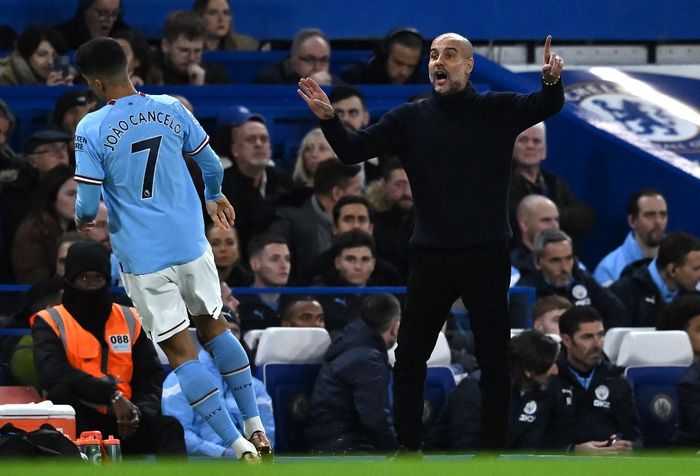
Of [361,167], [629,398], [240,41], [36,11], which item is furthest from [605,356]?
[36,11]

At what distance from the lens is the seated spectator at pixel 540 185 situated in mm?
14023

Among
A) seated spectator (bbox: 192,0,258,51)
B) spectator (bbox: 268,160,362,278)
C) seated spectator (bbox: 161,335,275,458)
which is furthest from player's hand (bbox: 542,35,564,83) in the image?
seated spectator (bbox: 192,0,258,51)

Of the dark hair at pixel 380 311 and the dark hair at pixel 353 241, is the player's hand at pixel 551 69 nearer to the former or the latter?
the dark hair at pixel 380 311

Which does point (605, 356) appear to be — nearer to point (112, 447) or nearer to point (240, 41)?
point (112, 447)

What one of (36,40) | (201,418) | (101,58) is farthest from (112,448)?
(36,40)

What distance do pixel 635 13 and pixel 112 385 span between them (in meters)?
9.58

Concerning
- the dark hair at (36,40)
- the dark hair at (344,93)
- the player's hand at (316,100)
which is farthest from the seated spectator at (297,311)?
the dark hair at (36,40)

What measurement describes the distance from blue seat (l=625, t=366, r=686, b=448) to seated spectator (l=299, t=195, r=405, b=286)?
67.4 inches

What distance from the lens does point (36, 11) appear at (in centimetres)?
1652

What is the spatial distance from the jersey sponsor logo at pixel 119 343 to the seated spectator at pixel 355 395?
1.29 m

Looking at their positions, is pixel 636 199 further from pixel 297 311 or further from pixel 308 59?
pixel 297 311

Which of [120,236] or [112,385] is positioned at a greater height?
[120,236]

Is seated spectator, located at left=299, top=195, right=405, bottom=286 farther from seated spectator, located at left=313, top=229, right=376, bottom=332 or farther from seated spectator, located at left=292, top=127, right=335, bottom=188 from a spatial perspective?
seated spectator, located at left=292, top=127, right=335, bottom=188

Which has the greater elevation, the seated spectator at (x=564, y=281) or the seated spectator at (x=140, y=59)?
the seated spectator at (x=140, y=59)
